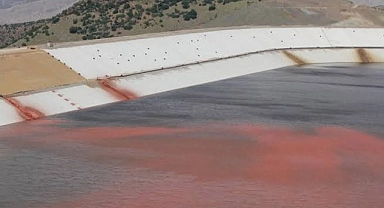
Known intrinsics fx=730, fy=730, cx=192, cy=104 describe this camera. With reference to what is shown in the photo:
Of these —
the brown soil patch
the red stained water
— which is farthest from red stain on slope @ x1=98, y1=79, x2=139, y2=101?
the red stained water

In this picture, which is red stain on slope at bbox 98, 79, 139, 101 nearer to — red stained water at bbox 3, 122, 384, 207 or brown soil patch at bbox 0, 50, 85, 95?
brown soil patch at bbox 0, 50, 85, 95

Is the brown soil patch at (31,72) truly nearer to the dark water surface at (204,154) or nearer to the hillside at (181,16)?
the dark water surface at (204,154)

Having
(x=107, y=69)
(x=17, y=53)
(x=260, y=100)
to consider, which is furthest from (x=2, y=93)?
(x=260, y=100)

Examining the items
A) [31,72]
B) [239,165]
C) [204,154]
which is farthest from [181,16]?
[239,165]

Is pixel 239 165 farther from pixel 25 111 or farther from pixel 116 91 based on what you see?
pixel 116 91

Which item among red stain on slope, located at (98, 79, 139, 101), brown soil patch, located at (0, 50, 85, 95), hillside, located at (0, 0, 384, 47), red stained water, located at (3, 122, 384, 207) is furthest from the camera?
hillside, located at (0, 0, 384, 47)

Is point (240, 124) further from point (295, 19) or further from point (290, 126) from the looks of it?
point (295, 19)
